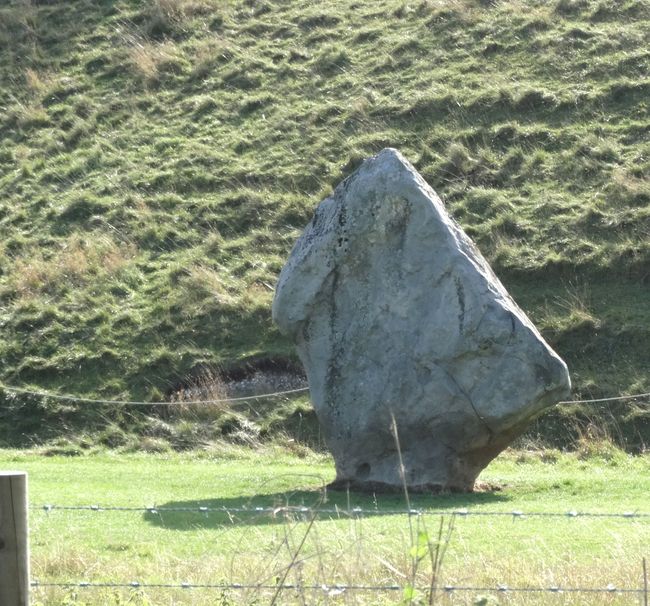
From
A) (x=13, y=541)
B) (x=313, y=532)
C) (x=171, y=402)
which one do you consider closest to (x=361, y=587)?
(x=13, y=541)

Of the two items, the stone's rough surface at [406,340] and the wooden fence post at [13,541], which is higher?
the stone's rough surface at [406,340]

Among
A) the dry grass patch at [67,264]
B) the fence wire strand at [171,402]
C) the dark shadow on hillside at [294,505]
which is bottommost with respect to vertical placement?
the dark shadow on hillside at [294,505]

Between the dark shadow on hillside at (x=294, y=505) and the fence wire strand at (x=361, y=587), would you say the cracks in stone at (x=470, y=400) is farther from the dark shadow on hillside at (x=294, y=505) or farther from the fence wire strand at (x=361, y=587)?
the fence wire strand at (x=361, y=587)

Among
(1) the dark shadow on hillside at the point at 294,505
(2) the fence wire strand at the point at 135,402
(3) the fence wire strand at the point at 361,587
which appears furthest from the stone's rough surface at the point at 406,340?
(2) the fence wire strand at the point at 135,402

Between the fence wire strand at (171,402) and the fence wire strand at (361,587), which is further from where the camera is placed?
the fence wire strand at (171,402)

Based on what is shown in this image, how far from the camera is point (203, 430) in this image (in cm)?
2291

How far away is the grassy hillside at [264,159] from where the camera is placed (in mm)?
25641

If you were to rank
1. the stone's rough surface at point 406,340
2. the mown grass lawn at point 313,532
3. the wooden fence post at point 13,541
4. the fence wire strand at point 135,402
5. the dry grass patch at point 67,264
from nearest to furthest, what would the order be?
1. the wooden fence post at point 13,541
2. the mown grass lawn at point 313,532
3. the stone's rough surface at point 406,340
4. the fence wire strand at point 135,402
5. the dry grass patch at point 67,264

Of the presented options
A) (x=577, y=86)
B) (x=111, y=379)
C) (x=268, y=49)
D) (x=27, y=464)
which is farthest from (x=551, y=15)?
(x=27, y=464)

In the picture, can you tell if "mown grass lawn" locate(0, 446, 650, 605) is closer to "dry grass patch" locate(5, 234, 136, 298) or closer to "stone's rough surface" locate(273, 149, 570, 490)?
"stone's rough surface" locate(273, 149, 570, 490)

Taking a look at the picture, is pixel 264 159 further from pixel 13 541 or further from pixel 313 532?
pixel 13 541

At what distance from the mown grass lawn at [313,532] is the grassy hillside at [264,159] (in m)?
5.08

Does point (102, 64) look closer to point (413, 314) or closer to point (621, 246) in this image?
point (621, 246)

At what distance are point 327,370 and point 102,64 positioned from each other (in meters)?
23.2
